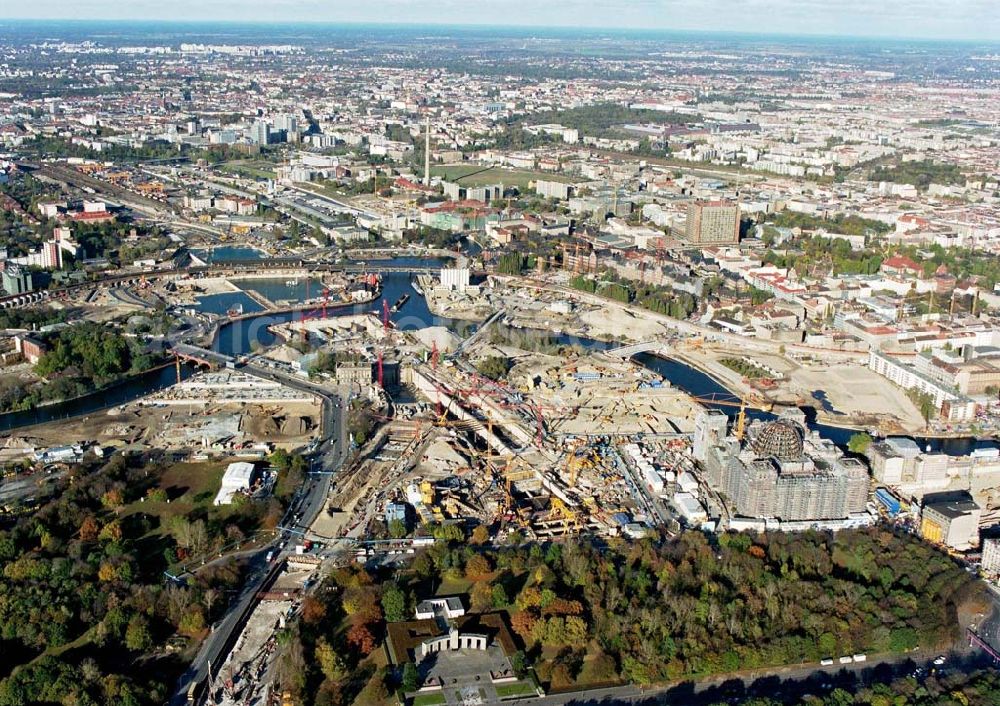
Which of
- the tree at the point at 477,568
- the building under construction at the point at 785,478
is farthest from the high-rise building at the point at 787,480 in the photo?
the tree at the point at 477,568

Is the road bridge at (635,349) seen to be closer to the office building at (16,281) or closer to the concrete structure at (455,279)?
the concrete structure at (455,279)

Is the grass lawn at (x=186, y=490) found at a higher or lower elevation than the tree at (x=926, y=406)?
lower

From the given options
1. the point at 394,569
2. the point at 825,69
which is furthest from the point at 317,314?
the point at 825,69

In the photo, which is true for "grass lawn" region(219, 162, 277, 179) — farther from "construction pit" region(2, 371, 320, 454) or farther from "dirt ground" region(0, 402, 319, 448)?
"dirt ground" region(0, 402, 319, 448)

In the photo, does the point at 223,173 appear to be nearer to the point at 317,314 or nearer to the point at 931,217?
the point at 317,314

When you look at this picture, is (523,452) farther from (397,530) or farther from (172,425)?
(172,425)

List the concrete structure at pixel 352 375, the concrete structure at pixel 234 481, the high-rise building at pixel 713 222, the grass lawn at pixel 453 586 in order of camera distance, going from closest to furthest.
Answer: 1. the grass lawn at pixel 453 586
2. the concrete structure at pixel 234 481
3. the concrete structure at pixel 352 375
4. the high-rise building at pixel 713 222

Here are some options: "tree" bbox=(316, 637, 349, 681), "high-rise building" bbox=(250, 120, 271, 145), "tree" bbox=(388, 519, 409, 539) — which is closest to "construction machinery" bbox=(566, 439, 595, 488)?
"tree" bbox=(388, 519, 409, 539)
